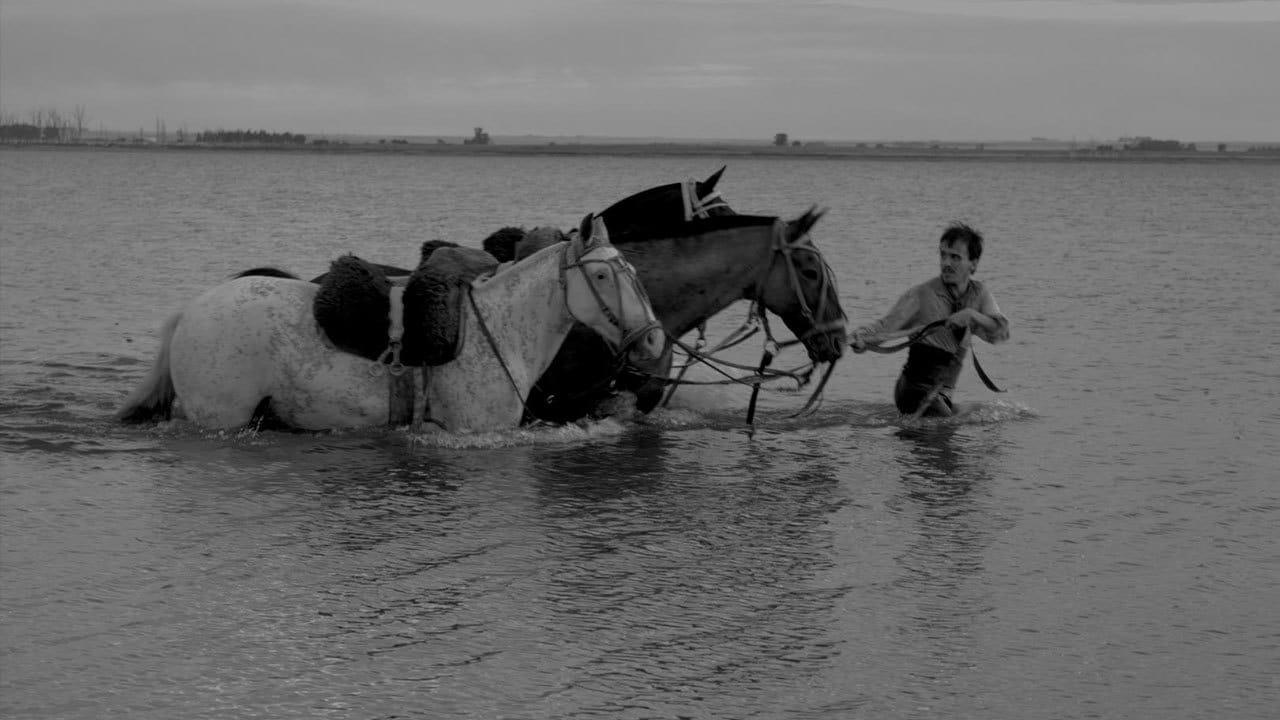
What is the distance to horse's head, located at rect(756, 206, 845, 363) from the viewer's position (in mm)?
12305

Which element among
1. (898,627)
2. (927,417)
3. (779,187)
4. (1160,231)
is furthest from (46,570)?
(779,187)

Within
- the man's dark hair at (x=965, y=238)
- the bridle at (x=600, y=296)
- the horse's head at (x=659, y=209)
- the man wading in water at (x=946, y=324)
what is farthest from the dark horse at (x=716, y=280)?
the man's dark hair at (x=965, y=238)

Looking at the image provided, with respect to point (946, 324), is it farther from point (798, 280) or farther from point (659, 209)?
point (659, 209)

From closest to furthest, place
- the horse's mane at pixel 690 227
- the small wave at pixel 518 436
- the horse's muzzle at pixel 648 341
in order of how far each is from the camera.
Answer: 1. the horse's muzzle at pixel 648 341
2. the small wave at pixel 518 436
3. the horse's mane at pixel 690 227

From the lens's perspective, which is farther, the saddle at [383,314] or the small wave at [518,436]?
the small wave at [518,436]

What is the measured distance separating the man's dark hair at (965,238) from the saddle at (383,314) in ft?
14.1

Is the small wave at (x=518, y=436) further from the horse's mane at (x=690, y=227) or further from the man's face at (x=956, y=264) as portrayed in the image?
the man's face at (x=956, y=264)

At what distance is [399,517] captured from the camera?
10234 mm

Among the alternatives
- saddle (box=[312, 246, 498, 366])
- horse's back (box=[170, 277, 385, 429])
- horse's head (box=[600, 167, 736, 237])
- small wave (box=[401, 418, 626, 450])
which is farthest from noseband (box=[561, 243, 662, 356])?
horse's back (box=[170, 277, 385, 429])

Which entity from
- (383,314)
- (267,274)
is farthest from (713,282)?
(267,274)

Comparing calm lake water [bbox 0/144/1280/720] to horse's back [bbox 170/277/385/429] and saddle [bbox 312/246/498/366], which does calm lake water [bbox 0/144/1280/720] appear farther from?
saddle [bbox 312/246/498/366]

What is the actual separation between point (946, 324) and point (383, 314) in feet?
15.8

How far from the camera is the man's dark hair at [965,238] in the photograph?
13.2 metres

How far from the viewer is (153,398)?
40.3 feet
